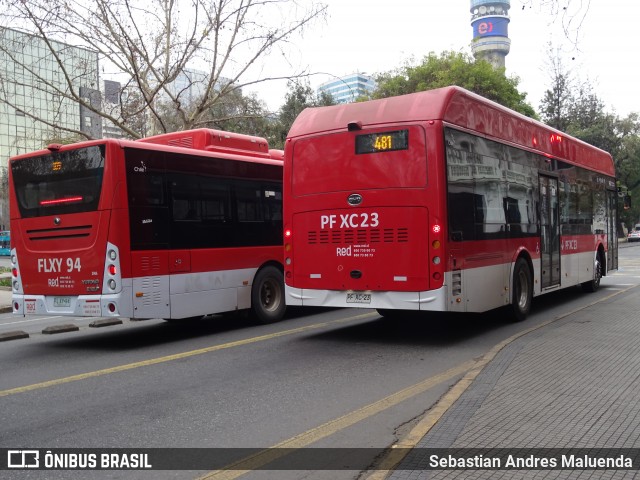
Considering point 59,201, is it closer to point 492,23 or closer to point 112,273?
point 112,273

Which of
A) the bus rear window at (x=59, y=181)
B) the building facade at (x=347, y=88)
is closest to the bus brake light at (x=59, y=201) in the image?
the bus rear window at (x=59, y=181)

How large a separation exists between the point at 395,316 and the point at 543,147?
453cm

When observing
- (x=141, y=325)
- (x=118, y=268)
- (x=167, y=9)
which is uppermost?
(x=167, y=9)

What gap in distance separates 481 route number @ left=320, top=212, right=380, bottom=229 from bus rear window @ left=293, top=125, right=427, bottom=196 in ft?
1.30

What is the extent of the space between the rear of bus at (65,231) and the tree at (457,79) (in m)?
29.8

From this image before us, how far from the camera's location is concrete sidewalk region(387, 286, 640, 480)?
4398mm

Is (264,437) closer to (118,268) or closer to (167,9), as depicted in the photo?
(118,268)

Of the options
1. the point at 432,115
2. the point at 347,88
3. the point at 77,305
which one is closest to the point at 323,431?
the point at 432,115

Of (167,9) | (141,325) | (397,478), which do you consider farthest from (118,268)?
(167,9)

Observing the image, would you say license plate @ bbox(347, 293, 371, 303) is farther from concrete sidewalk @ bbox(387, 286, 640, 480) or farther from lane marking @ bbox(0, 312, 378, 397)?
concrete sidewalk @ bbox(387, 286, 640, 480)

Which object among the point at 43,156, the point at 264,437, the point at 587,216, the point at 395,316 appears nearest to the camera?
the point at 264,437

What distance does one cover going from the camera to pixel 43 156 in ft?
32.1

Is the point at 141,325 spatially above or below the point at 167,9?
below

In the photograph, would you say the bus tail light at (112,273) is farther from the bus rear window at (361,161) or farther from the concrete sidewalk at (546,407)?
the concrete sidewalk at (546,407)
